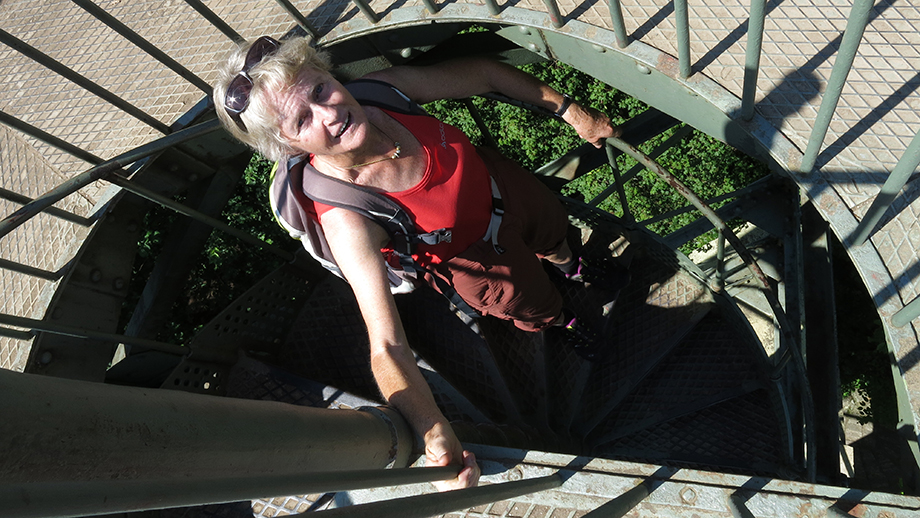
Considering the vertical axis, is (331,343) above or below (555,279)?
below

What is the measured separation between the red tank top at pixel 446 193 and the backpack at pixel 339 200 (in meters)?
0.04

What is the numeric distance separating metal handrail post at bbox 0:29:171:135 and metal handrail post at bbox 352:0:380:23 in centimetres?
120

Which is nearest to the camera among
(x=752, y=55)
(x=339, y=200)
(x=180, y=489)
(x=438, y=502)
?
(x=180, y=489)

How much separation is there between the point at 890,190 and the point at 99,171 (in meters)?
3.18

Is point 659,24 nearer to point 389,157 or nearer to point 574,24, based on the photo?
point 574,24

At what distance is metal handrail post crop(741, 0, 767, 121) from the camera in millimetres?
2012

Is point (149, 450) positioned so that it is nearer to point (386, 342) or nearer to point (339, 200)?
point (386, 342)

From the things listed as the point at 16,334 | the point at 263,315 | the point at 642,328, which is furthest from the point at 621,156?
the point at 16,334

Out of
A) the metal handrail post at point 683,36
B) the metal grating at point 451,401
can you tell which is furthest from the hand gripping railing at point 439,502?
the metal grating at point 451,401

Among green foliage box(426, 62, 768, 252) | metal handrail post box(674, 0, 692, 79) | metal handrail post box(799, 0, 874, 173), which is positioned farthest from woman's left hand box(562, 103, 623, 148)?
green foliage box(426, 62, 768, 252)

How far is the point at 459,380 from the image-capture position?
424 cm

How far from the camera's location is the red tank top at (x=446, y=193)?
8.55 feet

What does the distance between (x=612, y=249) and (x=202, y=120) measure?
307cm

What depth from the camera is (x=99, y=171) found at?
288cm
